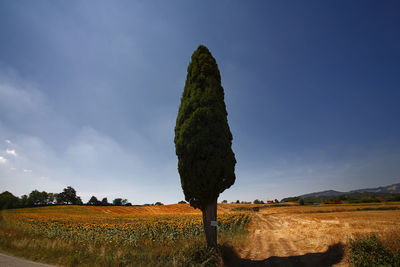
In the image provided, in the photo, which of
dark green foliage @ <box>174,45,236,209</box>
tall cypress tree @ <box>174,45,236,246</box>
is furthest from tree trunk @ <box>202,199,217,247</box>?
dark green foliage @ <box>174,45,236,209</box>

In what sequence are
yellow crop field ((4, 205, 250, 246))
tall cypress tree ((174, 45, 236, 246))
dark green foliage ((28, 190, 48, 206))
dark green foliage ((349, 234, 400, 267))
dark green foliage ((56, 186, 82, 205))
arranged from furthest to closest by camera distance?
dark green foliage ((28, 190, 48, 206)) < dark green foliage ((56, 186, 82, 205)) < yellow crop field ((4, 205, 250, 246)) < tall cypress tree ((174, 45, 236, 246)) < dark green foliage ((349, 234, 400, 267))

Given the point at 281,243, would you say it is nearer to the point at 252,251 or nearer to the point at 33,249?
the point at 252,251

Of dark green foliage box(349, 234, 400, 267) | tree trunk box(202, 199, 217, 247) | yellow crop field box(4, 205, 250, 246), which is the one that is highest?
tree trunk box(202, 199, 217, 247)

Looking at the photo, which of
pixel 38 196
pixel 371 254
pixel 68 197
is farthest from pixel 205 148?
pixel 38 196

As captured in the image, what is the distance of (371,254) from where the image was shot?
6957 mm

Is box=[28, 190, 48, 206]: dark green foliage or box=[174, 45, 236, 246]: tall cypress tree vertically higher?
box=[174, 45, 236, 246]: tall cypress tree

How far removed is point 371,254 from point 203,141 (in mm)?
8078

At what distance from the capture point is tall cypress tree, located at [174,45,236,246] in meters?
8.09

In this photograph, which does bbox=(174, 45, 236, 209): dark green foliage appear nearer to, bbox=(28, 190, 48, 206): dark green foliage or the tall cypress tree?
the tall cypress tree

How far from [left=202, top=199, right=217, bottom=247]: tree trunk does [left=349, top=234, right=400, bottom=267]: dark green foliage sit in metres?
5.66

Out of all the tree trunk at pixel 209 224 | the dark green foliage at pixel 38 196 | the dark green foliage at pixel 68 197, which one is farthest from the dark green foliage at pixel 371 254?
the dark green foliage at pixel 38 196

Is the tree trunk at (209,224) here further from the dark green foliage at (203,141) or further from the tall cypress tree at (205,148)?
the dark green foliage at (203,141)

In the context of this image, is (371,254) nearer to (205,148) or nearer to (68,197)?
(205,148)

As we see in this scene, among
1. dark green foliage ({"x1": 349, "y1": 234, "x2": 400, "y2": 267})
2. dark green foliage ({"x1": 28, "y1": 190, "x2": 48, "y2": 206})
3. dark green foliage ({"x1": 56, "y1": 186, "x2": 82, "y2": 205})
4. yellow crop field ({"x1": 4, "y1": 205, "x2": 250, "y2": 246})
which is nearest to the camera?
dark green foliage ({"x1": 349, "y1": 234, "x2": 400, "y2": 267})
